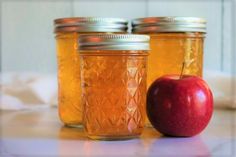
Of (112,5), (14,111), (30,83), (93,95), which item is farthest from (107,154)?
(112,5)

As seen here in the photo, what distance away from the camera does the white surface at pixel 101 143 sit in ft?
2.08

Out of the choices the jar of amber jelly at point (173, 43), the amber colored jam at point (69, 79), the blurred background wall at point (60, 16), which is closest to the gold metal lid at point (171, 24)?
the jar of amber jelly at point (173, 43)

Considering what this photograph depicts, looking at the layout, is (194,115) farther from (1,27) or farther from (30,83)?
(1,27)

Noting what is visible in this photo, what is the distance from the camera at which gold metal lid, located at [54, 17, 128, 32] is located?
0.76 meters

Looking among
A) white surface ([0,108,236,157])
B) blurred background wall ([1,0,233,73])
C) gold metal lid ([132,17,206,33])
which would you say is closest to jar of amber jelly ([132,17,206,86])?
gold metal lid ([132,17,206,33])

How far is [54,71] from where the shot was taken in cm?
147

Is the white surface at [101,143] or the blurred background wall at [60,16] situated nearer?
the white surface at [101,143]

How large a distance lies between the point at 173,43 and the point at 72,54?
0.16m

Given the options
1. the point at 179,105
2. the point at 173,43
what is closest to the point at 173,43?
the point at 173,43

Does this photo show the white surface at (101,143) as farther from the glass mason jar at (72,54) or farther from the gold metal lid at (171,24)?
the gold metal lid at (171,24)

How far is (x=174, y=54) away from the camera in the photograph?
0.79m

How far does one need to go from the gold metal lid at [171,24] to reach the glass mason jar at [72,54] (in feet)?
0.11

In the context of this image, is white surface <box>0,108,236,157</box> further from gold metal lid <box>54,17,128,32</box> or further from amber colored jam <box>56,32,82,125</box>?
gold metal lid <box>54,17,128,32</box>

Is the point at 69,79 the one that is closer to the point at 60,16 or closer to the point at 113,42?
the point at 113,42
